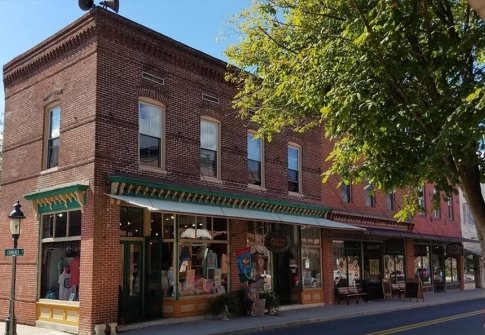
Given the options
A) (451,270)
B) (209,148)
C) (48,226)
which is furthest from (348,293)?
(451,270)

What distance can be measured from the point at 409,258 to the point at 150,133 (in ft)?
60.5

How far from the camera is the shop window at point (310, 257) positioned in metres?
21.6

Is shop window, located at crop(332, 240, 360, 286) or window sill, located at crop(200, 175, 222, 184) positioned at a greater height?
window sill, located at crop(200, 175, 222, 184)

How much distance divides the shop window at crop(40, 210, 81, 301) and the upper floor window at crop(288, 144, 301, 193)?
9.26m

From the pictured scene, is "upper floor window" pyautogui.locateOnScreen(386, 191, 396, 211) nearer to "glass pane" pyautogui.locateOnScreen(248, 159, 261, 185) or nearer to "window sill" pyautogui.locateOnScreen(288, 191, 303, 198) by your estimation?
"window sill" pyautogui.locateOnScreen(288, 191, 303, 198)

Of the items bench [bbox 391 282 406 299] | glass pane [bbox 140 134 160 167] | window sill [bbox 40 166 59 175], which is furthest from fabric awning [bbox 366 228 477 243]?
window sill [bbox 40 166 59 175]

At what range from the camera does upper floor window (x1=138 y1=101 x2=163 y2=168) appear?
52.2 ft

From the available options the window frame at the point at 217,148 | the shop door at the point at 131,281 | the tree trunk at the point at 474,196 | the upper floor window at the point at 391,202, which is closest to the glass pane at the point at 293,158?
the window frame at the point at 217,148

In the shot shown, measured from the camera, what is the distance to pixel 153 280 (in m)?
16.0

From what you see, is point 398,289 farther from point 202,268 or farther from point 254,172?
point 202,268

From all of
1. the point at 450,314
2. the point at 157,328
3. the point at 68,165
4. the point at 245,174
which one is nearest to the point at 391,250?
the point at 450,314

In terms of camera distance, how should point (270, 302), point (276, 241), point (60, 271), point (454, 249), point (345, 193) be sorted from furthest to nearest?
point (454, 249) < point (345, 193) < point (276, 241) < point (270, 302) < point (60, 271)

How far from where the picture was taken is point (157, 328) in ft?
47.9

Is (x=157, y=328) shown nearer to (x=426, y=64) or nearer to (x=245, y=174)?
(x=245, y=174)
